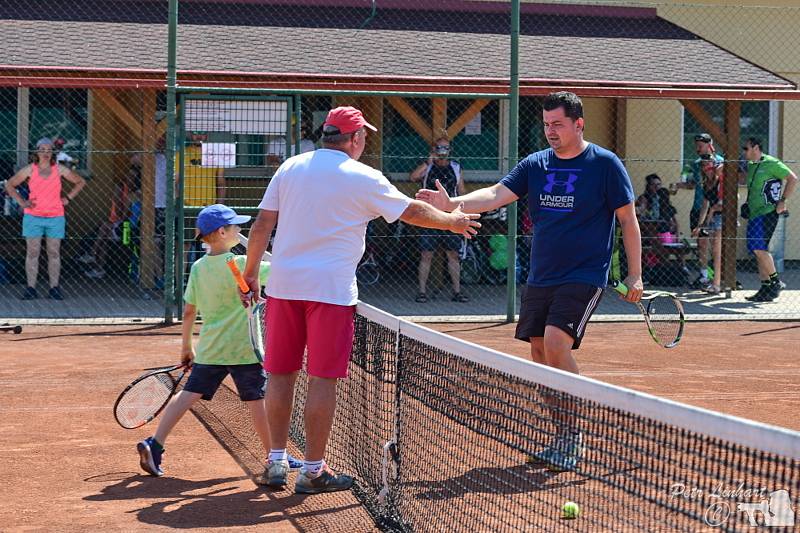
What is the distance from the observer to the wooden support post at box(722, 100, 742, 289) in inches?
637

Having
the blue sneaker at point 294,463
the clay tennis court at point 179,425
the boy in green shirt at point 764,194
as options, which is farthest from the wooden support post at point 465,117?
the blue sneaker at point 294,463

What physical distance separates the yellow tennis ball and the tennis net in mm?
33

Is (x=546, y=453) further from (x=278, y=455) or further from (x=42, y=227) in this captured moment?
(x=42, y=227)

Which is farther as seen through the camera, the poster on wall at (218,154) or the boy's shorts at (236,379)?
the poster on wall at (218,154)

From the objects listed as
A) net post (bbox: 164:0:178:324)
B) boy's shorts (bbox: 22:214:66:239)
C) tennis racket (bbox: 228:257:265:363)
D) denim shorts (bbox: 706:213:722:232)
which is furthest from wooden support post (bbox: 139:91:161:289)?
tennis racket (bbox: 228:257:265:363)

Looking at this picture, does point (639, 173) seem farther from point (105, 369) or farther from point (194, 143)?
point (105, 369)

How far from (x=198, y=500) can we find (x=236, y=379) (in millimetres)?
825

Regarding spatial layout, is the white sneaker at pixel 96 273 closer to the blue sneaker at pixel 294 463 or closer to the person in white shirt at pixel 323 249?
the blue sneaker at pixel 294 463

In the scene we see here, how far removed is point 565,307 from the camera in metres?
6.37

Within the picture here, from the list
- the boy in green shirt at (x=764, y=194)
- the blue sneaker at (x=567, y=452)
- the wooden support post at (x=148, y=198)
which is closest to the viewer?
the blue sneaker at (x=567, y=452)

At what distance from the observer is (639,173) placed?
64.2ft

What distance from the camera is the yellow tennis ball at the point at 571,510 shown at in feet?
15.3

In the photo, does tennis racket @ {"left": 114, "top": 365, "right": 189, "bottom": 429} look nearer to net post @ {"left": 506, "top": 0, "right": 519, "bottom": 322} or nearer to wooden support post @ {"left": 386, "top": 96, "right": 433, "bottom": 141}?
net post @ {"left": 506, "top": 0, "right": 519, "bottom": 322}

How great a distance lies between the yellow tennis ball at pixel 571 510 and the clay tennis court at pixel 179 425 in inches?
42.1
